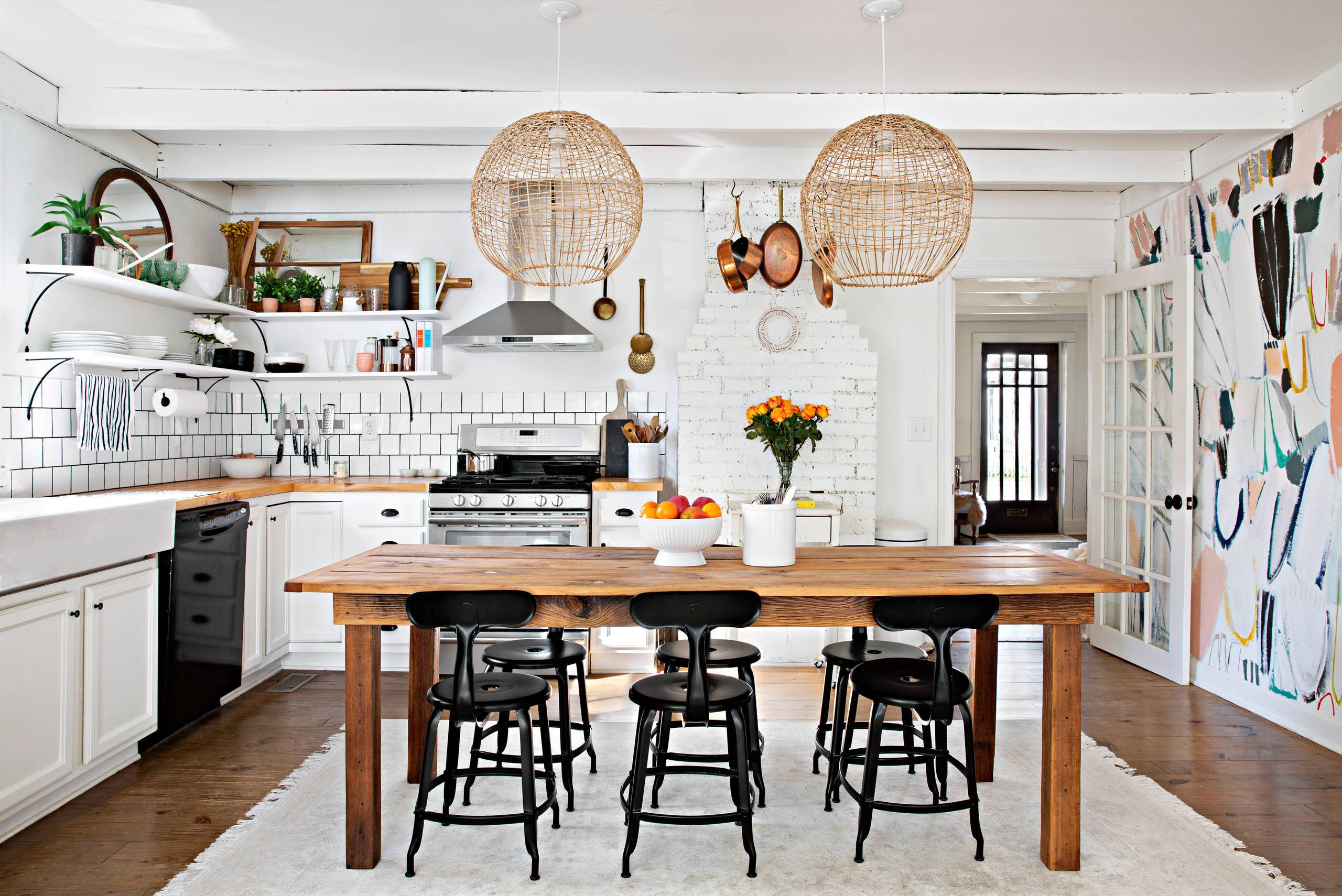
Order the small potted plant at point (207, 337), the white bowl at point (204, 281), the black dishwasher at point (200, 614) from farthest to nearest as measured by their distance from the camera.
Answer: the small potted plant at point (207, 337), the white bowl at point (204, 281), the black dishwasher at point (200, 614)

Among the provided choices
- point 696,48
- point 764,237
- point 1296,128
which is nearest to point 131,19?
point 696,48

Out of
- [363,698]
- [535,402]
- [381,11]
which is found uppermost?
[381,11]

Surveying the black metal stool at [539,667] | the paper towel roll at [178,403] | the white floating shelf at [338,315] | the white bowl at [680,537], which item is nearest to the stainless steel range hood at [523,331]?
the white floating shelf at [338,315]

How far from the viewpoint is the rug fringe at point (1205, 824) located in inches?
97.3

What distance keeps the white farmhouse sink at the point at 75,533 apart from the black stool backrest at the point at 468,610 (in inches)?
48.9

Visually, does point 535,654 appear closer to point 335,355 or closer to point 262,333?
point 335,355

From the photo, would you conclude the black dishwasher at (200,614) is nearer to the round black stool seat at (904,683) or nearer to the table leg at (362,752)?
the table leg at (362,752)

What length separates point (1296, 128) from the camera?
12.6 feet

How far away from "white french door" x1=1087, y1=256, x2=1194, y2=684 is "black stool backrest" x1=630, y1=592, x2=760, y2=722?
3.06 meters

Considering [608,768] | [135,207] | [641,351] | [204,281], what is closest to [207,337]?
[204,281]

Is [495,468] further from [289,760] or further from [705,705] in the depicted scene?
[705,705]

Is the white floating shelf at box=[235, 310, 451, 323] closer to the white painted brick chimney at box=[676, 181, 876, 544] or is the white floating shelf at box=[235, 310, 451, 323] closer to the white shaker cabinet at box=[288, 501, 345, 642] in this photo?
the white shaker cabinet at box=[288, 501, 345, 642]

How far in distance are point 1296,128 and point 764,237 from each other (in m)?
2.37

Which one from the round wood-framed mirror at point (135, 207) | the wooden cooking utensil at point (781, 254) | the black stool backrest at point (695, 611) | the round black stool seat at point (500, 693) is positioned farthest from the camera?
the wooden cooking utensil at point (781, 254)
